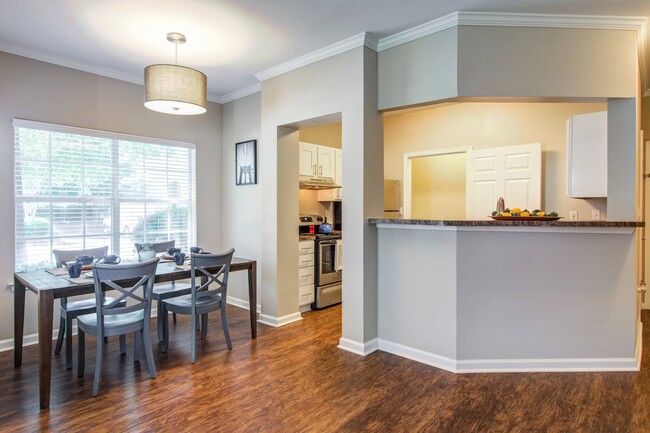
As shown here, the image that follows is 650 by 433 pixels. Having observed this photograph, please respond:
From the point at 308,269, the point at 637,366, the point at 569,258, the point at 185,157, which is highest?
the point at 185,157

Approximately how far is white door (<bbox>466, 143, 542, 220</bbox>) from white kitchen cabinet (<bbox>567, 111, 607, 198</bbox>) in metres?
0.63

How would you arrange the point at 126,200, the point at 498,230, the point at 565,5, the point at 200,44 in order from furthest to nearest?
the point at 126,200 < the point at 200,44 < the point at 498,230 < the point at 565,5

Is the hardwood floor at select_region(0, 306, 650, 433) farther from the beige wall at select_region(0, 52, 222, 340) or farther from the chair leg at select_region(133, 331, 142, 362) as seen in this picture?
the beige wall at select_region(0, 52, 222, 340)

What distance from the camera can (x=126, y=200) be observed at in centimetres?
427

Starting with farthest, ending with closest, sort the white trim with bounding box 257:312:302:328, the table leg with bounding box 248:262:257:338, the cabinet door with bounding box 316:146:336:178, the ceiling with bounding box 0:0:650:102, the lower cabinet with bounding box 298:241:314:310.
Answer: the cabinet door with bounding box 316:146:336:178, the lower cabinet with bounding box 298:241:314:310, the white trim with bounding box 257:312:302:328, the table leg with bounding box 248:262:257:338, the ceiling with bounding box 0:0:650:102

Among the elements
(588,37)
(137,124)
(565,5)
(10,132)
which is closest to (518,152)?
(588,37)

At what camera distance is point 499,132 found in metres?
4.79

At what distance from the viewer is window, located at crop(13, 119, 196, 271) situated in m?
3.59

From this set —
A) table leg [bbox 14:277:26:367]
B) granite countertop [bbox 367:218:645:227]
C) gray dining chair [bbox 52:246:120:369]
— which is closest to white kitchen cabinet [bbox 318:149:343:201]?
granite countertop [bbox 367:218:645:227]

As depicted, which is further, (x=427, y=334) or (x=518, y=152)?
(x=518, y=152)

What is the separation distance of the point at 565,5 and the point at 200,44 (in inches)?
115

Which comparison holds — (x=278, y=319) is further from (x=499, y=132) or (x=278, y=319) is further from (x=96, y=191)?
(x=499, y=132)

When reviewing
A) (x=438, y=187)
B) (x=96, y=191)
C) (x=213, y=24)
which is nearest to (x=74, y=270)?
(x=96, y=191)

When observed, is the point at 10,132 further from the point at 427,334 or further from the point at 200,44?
the point at 427,334
